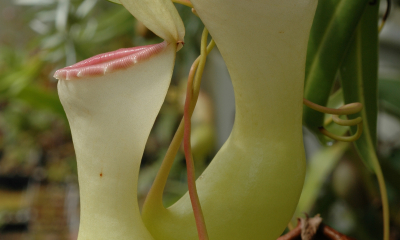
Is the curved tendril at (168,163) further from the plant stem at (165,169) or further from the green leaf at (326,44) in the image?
the green leaf at (326,44)

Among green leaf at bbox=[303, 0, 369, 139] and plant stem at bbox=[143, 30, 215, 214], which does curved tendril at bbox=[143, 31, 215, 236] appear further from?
green leaf at bbox=[303, 0, 369, 139]

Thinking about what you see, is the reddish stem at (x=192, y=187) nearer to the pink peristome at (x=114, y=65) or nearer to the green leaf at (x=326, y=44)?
the pink peristome at (x=114, y=65)

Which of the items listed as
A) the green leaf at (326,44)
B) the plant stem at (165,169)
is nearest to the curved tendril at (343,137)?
the green leaf at (326,44)

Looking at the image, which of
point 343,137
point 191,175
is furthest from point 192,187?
point 343,137

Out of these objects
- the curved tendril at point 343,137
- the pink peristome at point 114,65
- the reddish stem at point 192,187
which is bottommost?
the curved tendril at point 343,137

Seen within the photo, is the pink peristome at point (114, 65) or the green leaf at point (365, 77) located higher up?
the pink peristome at point (114, 65)

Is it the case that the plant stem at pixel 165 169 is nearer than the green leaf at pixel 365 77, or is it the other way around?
the plant stem at pixel 165 169

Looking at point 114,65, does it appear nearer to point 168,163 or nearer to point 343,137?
point 168,163

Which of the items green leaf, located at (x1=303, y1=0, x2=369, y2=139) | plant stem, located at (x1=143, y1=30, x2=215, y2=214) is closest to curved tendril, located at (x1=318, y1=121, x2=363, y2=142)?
green leaf, located at (x1=303, y1=0, x2=369, y2=139)
